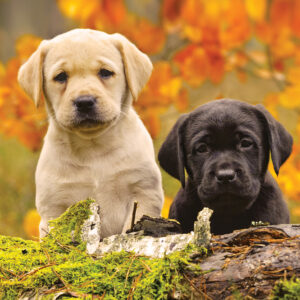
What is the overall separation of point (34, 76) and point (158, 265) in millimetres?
2402

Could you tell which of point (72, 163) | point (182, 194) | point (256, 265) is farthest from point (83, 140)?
point (256, 265)

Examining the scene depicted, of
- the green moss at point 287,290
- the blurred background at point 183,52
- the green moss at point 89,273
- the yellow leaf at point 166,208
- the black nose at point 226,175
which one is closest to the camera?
the green moss at point 287,290

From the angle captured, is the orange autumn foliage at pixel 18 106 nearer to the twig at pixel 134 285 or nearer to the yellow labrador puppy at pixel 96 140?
the yellow labrador puppy at pixel 96 140

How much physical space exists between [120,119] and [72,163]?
23.0 inches

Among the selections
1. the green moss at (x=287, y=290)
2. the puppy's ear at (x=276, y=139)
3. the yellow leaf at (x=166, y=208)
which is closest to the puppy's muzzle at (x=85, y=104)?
the puppy's ear at (x=276, y=139)

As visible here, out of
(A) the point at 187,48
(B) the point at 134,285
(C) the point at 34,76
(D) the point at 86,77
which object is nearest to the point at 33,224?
(C) the point at 34,76

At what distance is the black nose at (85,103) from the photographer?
14.0ft

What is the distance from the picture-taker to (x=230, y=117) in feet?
14.7

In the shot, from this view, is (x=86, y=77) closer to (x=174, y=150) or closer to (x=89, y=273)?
(x=174, y=150)

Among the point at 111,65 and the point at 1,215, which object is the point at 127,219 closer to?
the point at 111,65

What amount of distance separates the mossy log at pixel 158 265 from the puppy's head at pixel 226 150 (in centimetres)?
75

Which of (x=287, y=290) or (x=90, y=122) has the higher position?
(x=90, y=122)

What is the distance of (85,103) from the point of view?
4.27m

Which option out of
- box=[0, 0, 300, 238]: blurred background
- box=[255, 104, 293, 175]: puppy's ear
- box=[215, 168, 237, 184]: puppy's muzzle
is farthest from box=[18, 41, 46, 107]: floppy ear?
box=[255, 104, 293, 175]: puppy's ear
